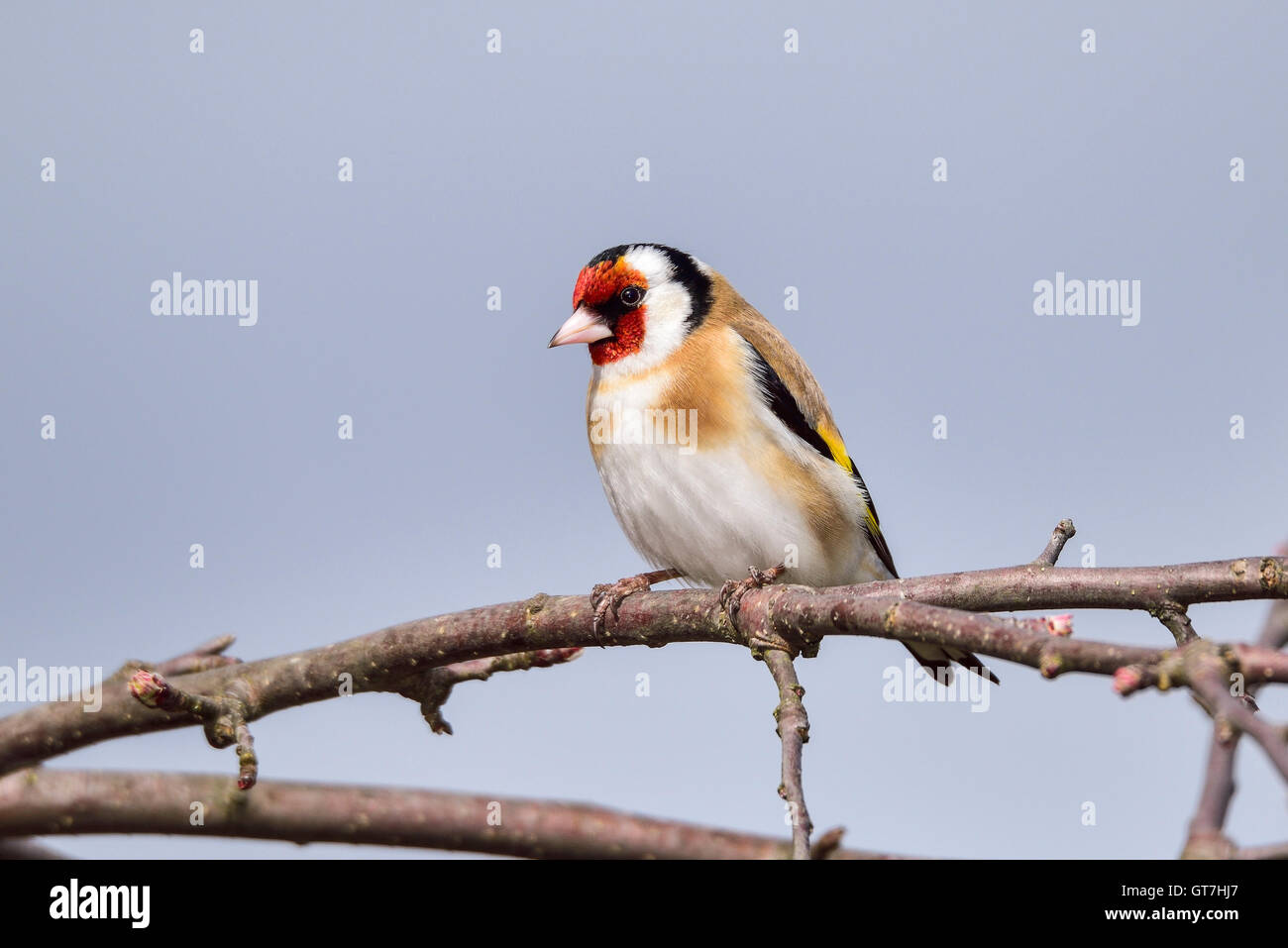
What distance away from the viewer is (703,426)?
539cm

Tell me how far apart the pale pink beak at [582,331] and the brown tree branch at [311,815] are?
227 centimetres

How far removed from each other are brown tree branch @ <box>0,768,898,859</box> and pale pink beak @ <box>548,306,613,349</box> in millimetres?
2266

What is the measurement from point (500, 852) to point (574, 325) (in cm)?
252

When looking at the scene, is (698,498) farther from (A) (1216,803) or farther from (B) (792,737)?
(A) (1216,803)

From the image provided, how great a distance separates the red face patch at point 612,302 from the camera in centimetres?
582

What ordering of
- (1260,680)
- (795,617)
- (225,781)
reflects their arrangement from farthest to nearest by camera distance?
(225,781), (795,617), (1260,680)

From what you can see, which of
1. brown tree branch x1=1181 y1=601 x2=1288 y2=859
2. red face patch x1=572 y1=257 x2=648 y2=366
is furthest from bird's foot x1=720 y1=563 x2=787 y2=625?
brown tree branch x1=1181 y1=601 x2=1288 y2=859

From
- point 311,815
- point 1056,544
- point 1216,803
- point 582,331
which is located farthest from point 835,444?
point 1216,803

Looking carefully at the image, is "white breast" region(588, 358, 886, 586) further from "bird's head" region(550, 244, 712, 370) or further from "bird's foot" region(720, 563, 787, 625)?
"bird's foot" region(720, 563, 787, 625)

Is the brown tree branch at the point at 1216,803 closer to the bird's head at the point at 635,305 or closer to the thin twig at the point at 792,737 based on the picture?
the thin twig at the point at 792,737

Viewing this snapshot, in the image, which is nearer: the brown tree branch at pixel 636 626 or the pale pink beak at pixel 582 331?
the brown tree branch at pixel 636 626

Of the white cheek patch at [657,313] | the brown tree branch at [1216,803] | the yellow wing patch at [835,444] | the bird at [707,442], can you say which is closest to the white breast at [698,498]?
the bird at [707,442]

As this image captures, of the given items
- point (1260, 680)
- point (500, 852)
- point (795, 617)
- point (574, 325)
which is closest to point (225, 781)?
point (500, 852)

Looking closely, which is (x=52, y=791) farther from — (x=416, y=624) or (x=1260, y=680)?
(x=1260, y=680)
